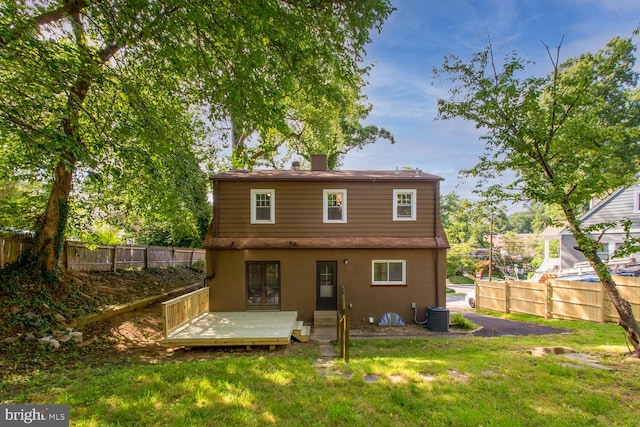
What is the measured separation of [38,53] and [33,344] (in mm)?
5623

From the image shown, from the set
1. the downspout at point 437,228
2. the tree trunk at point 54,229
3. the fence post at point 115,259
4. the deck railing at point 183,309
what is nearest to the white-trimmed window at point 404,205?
the downspout at point 437,228

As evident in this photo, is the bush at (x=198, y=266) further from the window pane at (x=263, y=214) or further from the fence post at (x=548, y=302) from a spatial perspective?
the fence post at (x=548, y=302)

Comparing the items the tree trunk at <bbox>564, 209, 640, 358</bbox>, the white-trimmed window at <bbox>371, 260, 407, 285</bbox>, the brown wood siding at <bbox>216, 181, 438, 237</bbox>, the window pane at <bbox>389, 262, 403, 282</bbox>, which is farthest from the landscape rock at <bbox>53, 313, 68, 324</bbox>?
the tree trunk at <bbox>564, 209, 640, 358</bbox>

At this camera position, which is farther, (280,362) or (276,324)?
(276,324)

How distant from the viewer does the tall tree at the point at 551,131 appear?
6.09 m

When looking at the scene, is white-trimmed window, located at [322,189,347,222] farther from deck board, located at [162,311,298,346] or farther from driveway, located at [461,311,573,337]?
driveway, located at [461,311,573,337]

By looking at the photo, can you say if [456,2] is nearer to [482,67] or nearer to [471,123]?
[482,67]

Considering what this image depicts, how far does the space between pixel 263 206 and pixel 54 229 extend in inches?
243

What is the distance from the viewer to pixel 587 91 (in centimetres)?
648

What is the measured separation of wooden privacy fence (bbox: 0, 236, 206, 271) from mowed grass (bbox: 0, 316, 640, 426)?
17.2ft

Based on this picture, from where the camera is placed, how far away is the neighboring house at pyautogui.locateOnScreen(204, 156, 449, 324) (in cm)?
1049

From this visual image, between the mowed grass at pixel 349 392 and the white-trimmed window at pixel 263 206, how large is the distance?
19.3 ft

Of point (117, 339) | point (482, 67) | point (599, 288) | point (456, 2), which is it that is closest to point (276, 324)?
point (117, 339)

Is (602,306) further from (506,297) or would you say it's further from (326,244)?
(326,244)
